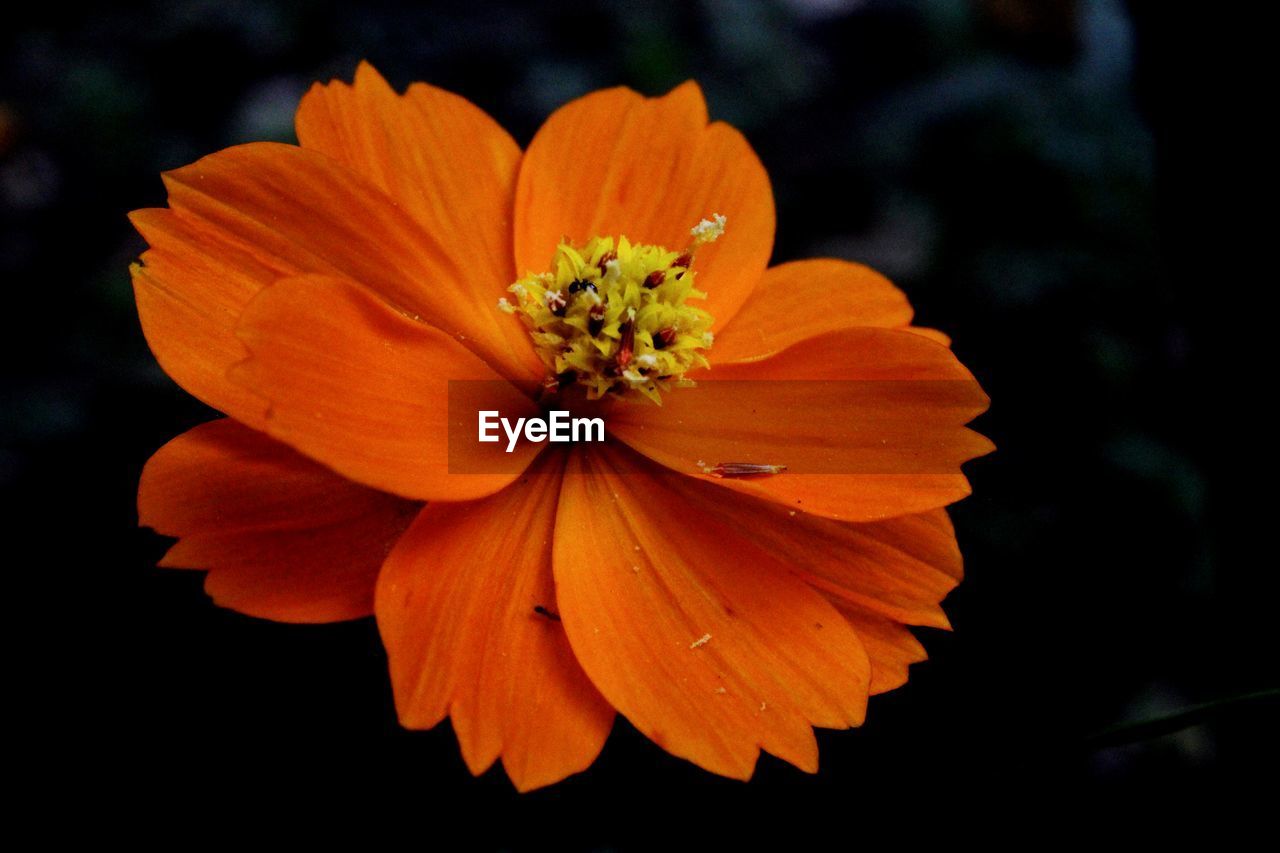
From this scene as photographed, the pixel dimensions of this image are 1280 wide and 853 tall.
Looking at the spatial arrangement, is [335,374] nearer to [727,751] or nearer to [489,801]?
[727,751]

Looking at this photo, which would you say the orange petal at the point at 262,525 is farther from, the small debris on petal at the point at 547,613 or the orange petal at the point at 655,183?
the orange petal at the point at 655,183

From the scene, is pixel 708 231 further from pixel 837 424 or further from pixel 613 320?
pixel 837 424

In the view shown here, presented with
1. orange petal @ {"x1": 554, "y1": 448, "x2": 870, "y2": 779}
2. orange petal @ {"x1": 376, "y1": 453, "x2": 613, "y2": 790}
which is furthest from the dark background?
orange petal @ {"x1": 376, "y1": 453, "x2": 613, "y2": 790}

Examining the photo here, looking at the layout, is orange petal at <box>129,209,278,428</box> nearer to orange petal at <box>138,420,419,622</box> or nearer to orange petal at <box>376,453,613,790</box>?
orange petal at <box>138,420,419,622</box>

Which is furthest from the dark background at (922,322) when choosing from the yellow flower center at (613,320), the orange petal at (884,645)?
the yellow flower center at (613,320)

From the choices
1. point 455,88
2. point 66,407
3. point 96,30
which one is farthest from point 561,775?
point 96,30

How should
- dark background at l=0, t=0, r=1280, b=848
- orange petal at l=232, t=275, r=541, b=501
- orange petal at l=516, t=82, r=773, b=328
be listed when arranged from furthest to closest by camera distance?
dark background at l=0, t=0, r=1280, b=848
orange petal at l=516, t=82, r=773, b=328
orange petal at l=232, t=275, r=541, b=501

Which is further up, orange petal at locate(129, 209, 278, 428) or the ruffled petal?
orange petal at locate(129, 209, 278, 428)
